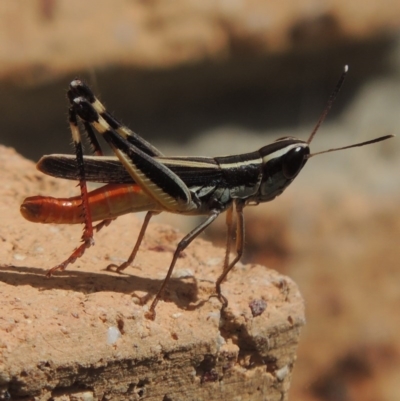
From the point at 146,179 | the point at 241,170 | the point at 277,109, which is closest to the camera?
the point at 146,179

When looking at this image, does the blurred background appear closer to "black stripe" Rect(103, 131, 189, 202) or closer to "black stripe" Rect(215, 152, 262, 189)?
"black stripe" Rect(215, 152, 262, 189)

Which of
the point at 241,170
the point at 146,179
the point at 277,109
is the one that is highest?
the point at 277,109

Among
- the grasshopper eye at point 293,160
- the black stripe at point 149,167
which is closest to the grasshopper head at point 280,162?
the grasshopper eye at point 293,160

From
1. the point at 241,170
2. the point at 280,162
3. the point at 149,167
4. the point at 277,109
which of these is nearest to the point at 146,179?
the point at 149,167

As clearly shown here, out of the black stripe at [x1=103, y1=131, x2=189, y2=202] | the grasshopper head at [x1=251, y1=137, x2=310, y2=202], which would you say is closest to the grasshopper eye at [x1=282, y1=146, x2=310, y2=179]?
the grasshopper head at [x1=251, y1=137, x2=310, y2=202]

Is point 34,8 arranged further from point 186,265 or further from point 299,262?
point 186,265

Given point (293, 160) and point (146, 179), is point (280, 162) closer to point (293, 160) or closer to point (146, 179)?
point (293, 160)

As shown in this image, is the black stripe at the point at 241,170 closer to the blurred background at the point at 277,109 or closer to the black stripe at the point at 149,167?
the black stripe at the point at 149,167

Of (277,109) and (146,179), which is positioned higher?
(277,109)
